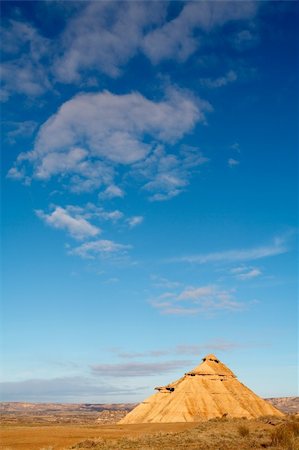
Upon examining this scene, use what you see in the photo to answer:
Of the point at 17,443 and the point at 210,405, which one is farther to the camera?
the point at 210,405

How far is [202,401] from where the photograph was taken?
8194cm

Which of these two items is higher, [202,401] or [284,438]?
[284,438]

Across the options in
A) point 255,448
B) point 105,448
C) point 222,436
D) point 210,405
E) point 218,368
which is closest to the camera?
point 255,448

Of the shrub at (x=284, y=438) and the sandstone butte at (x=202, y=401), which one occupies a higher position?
the shrub at (x=284, y=438)

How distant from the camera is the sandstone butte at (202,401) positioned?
78125 mm

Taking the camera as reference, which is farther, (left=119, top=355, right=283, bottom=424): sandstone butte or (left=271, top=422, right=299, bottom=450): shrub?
(left=119, top=355, right=283, bottom=424): sandstone butte

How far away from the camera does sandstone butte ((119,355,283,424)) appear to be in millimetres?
78125

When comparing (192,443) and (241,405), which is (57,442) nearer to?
(192,443)

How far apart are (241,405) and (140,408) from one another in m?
19.0

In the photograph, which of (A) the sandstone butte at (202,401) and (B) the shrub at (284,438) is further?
(A) the sandstone butte at (202,401)

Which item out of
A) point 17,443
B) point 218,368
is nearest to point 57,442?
point 17,443

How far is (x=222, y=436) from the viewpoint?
37.2 metres

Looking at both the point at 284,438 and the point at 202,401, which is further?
the point at 202,401

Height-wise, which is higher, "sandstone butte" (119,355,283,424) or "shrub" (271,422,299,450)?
"shrub" (271,422,299,450)
